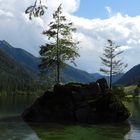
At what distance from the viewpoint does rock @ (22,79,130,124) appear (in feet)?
161

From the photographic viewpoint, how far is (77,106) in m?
49.3

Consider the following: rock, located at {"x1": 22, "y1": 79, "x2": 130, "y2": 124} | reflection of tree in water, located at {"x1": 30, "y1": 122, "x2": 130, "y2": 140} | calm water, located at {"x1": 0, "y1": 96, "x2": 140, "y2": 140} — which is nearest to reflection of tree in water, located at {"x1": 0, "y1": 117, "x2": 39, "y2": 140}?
calm water, located at {"x1": 0, "y1": 96, "x2": 140, "y2": 140}

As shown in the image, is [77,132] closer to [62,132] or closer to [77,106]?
[62,132]

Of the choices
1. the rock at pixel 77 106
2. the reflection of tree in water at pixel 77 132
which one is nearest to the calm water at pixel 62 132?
the reflection of tree in water at pixel 77 132

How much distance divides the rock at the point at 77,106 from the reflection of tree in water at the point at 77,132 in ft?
21.2

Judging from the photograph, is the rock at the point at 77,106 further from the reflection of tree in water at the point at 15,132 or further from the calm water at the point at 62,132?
the reflection of tree in water at the point at 15,132

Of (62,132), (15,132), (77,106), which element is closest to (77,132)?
(62,132)

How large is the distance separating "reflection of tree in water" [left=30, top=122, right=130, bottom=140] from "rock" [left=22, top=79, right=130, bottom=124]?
646 centimetres

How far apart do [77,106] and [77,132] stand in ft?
39.5

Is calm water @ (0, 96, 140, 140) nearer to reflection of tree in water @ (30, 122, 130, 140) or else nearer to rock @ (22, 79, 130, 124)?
reflection of tree in water @ (30, 122, 130, 140)

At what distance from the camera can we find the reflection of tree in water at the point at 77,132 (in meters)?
33.9

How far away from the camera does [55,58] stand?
61.2 metres

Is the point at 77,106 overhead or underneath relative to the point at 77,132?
overhead

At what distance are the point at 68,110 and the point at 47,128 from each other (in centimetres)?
978
